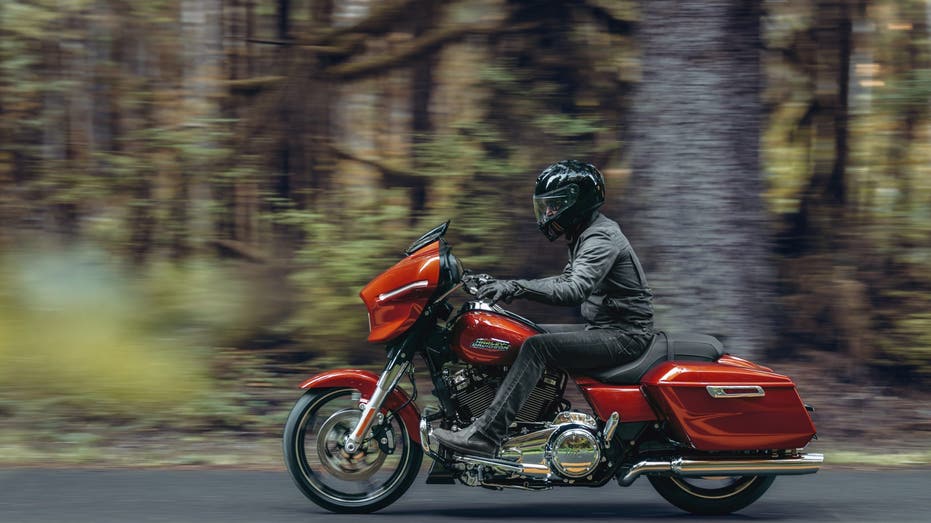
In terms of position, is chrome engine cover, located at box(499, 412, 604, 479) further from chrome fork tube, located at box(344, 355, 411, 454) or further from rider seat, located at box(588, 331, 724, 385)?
chrome fork tube, located at box(344, 355, 411, 454)

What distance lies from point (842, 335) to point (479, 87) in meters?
3.69

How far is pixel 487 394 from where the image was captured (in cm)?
603

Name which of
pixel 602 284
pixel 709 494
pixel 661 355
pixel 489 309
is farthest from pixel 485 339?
pixel 709 494

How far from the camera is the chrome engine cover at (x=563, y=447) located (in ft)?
19.2

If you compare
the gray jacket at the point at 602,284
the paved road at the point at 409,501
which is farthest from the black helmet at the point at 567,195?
the paved road at the point at 409,501

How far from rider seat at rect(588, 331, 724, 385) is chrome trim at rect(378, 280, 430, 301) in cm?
98

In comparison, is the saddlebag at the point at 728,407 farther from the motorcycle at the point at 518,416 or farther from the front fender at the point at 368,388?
the front fender at the point at 368,388

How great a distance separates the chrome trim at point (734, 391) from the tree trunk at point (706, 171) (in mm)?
2545

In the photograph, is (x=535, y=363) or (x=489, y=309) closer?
(x=535, y=363)

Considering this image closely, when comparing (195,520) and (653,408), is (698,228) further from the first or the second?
(195,520)

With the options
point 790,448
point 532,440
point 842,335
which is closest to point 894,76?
point 842,335

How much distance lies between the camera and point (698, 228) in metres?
8.44

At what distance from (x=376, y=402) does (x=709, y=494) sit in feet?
6.11

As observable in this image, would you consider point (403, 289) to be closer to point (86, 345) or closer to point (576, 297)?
point (576, 297)
